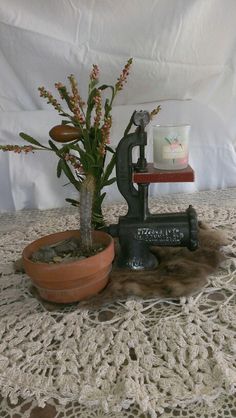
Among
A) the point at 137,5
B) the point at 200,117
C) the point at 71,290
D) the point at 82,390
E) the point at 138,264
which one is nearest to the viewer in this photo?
the point at 82,390

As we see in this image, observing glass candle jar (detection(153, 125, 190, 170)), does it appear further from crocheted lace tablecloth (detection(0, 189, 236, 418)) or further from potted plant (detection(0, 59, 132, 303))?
crocheted lace tablecloth (detection(0, 189, 236, 418))

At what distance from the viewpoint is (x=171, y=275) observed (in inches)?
26.0

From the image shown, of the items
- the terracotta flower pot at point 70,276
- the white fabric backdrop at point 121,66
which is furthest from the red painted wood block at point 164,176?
the white fabric backdrop at point 121,66

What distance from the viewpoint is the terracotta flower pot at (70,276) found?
56cm

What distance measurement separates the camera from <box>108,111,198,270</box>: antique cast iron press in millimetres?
681

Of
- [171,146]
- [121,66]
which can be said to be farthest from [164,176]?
[121,66]

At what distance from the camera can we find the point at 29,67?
1.10 metres

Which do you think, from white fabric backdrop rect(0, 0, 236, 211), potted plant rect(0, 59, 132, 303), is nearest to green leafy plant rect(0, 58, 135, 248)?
potted plant rect(0, 59, 132, 303)

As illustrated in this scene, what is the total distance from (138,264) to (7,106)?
0.72 metres

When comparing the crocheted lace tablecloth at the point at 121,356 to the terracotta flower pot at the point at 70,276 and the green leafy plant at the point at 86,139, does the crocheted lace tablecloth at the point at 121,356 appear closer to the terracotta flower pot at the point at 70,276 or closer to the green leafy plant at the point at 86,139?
the terracotta flower pot at the point at 70,276

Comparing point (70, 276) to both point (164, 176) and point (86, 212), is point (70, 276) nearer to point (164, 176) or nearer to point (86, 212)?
point (86, 212)

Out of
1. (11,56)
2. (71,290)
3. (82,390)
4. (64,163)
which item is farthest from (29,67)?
(82,390)

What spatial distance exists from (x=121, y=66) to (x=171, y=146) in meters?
0.55

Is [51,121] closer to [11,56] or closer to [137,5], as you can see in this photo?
[11,56]
